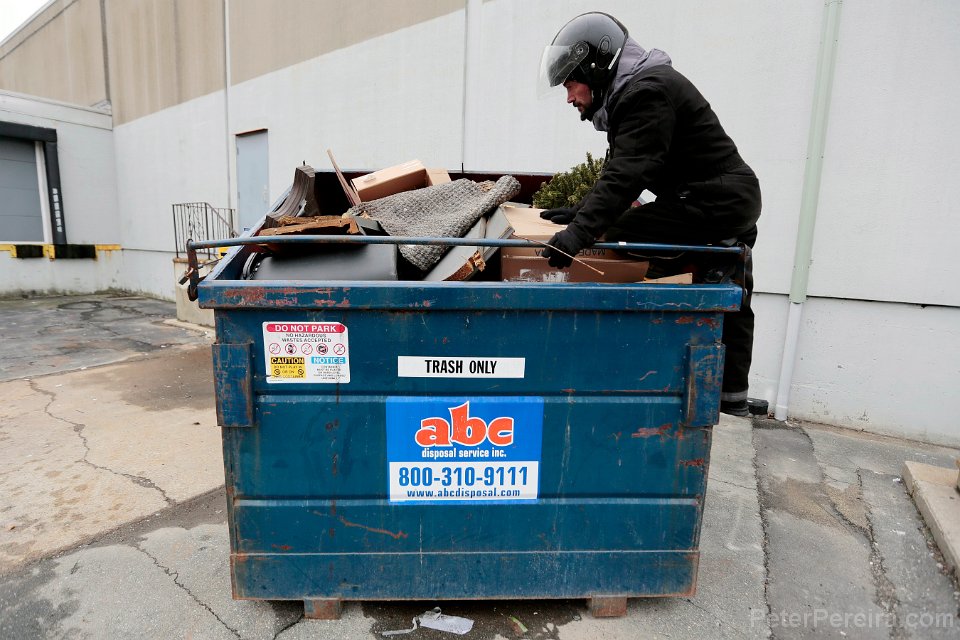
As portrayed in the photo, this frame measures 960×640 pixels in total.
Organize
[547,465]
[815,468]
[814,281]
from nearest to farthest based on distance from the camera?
[547,465] → [815,468] → [814,281]

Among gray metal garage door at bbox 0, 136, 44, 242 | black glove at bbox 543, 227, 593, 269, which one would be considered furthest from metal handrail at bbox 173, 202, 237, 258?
black glove at bbox 543, 227, 593, 269

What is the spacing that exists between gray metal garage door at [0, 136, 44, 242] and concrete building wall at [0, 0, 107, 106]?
206cm

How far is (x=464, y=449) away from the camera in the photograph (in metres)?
1.71

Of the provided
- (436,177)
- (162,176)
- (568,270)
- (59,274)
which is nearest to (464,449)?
(568,270)

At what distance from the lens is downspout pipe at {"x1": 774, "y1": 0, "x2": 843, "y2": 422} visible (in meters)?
3.48

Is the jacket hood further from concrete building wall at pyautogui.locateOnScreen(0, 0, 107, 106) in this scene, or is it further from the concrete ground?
concrete building wall at pyautogui.locateOnScreen(0, 0, 107, 106)

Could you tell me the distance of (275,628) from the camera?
1.83 meters

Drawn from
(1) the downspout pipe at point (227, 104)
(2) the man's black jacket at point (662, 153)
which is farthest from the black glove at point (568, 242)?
(1) the downspout pipe at point (227, 104)

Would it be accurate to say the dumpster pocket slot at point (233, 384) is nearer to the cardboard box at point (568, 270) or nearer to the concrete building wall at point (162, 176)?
the cardboard box at point (568, 270)

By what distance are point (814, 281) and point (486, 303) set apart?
321 cm

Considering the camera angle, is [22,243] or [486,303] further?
[22,243]

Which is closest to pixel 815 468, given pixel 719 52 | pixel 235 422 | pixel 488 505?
pixel 488 505

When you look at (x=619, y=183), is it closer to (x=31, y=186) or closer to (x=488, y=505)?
(x=488, y=505)

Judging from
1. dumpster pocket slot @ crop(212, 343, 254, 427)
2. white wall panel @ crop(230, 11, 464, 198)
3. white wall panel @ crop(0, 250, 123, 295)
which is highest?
white wall panel @ crop(230, 11, 464, 198)
